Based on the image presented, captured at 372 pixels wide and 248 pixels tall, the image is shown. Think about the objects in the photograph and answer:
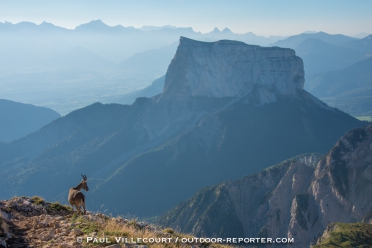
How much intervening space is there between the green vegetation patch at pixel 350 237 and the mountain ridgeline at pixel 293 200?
896 cm

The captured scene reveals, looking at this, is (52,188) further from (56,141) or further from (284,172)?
(284,172)

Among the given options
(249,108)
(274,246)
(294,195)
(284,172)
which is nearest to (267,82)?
(249,108)

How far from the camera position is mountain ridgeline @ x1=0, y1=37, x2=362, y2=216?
484 feet

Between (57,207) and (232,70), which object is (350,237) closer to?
(57,207)

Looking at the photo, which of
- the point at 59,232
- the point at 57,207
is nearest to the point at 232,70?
the point at 57,207

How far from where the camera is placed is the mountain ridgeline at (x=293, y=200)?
72500 mm

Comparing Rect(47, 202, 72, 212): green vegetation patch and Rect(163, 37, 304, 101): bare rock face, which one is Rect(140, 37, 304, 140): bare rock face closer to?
Rect(163, 37, 304, 101): bare rock face

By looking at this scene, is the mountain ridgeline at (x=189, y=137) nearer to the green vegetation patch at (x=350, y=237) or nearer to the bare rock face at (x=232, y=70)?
the bare rock face at (x=232, y=70)

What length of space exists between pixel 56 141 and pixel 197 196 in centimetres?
12623

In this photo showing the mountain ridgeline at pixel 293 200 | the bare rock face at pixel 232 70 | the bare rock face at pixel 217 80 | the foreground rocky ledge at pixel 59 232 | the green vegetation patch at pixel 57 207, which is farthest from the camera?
the bare rock face at pixel 217 80

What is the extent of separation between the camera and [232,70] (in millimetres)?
190000

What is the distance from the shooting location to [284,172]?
97.1 metres

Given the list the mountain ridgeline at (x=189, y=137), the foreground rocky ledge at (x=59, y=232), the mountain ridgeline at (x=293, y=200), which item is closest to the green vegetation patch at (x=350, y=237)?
the mountain ridgeline at (x=293, y=200)

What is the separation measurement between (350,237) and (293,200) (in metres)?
29.7
